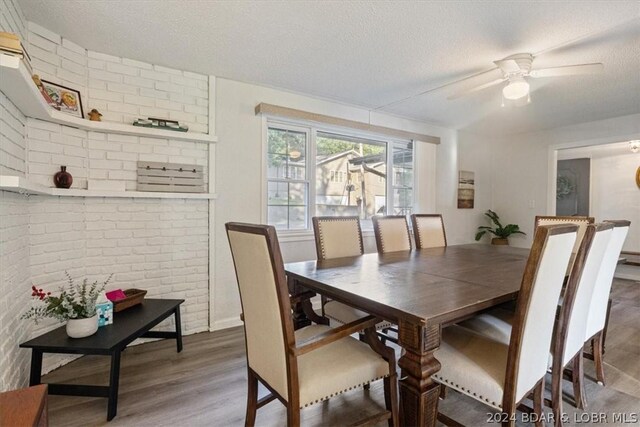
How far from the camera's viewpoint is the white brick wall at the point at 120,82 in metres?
2.13

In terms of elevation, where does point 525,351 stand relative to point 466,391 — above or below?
above

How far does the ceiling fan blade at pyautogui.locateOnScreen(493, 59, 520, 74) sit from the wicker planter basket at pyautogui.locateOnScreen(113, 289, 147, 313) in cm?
317

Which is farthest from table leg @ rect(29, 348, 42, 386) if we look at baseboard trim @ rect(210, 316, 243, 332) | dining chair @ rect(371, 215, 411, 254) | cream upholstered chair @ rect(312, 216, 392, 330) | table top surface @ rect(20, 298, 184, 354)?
dining chair @ rect(371, 215, 411, 254)

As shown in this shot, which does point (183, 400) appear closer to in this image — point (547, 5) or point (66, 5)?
point (66, 5)

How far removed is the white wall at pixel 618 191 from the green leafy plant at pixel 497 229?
226 cm

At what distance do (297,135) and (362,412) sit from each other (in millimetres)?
2675

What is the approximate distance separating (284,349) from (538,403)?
1.10 metres


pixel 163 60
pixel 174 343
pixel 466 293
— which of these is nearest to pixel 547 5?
pixel 466 293

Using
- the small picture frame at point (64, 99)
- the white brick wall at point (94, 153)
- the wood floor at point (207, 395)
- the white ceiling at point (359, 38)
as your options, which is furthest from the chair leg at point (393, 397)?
the small picture frame at point (64, 99)

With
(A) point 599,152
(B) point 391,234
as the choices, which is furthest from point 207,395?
(A) point 599,152

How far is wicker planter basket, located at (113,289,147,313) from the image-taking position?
2.16 metres

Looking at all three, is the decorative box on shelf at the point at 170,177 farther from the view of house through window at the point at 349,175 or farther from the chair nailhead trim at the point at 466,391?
the chair nailhead trim at the point at 466,391

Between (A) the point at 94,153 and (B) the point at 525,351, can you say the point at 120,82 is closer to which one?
(A) the point at 94,153

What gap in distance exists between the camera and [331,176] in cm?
373
